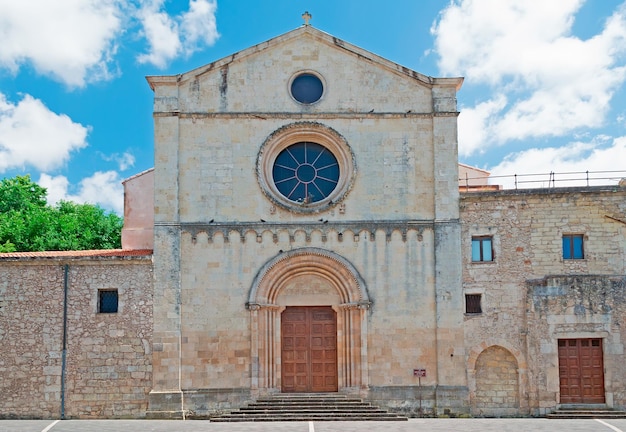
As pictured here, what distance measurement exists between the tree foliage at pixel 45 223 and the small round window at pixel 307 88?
20.8 meters

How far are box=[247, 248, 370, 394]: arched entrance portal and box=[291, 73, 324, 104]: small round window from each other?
16.5 ft

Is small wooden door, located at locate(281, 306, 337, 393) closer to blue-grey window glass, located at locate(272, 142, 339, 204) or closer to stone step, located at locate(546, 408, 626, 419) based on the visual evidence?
blue-grey window glass, located at locate(272, 142, 339, 204)

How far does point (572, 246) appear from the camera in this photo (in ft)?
87.2

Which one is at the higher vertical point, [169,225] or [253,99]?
[253,99]

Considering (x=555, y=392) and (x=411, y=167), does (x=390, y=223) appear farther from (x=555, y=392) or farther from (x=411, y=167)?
(x=555, y=392)

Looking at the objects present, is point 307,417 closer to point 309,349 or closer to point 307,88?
point 309,349

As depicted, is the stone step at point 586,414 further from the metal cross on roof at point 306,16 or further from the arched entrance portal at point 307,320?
the metal cross on roof at point 306,16

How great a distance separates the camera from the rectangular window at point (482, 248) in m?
26.6

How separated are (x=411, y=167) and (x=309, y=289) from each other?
5.14 metres

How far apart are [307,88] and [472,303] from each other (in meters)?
8.81

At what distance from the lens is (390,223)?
86.9 ft

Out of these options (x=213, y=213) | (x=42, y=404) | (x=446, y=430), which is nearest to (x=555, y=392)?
(x=446, y=430)

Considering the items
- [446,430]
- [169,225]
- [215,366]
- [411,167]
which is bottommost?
[446,430]

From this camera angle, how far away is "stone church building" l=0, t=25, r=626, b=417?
25.7 meters
